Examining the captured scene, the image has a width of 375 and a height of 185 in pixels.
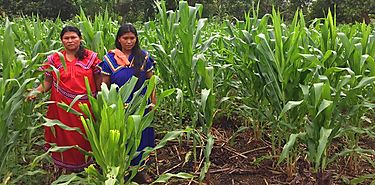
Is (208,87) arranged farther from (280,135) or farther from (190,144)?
(190,144)

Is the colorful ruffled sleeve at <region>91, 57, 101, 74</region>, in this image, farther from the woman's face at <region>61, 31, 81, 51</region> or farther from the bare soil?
the bare soil

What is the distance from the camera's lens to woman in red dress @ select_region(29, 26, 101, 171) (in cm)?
288

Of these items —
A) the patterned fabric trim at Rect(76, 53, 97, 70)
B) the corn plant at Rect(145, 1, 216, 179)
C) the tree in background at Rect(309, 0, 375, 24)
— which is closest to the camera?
the corn plant at Rect(145, 1, 216, 179)

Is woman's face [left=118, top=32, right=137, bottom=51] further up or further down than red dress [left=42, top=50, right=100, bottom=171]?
further up

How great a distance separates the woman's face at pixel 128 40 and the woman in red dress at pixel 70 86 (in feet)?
0.79

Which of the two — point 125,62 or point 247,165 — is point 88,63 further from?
point 247,165

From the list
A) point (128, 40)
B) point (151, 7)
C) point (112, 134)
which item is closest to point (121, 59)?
point (128, 40)

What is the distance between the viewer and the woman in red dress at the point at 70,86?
2.88m

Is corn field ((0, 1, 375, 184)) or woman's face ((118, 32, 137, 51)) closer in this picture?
corn field ((0, 1, 375, 184))

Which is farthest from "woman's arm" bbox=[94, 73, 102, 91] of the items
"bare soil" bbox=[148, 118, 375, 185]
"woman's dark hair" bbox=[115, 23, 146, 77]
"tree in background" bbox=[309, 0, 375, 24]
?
"tree in background" bbox=[309, 0, 375, 24]

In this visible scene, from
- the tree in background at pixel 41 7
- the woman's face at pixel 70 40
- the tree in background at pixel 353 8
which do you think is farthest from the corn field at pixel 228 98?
the tree in background at pixel 41 7

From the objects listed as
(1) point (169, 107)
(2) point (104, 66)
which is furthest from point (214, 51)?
(2) point (104, 66)

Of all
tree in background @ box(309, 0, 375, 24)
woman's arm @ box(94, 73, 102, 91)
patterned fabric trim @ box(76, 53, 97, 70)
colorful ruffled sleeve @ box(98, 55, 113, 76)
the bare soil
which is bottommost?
the bare soil

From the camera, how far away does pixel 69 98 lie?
291 cm
